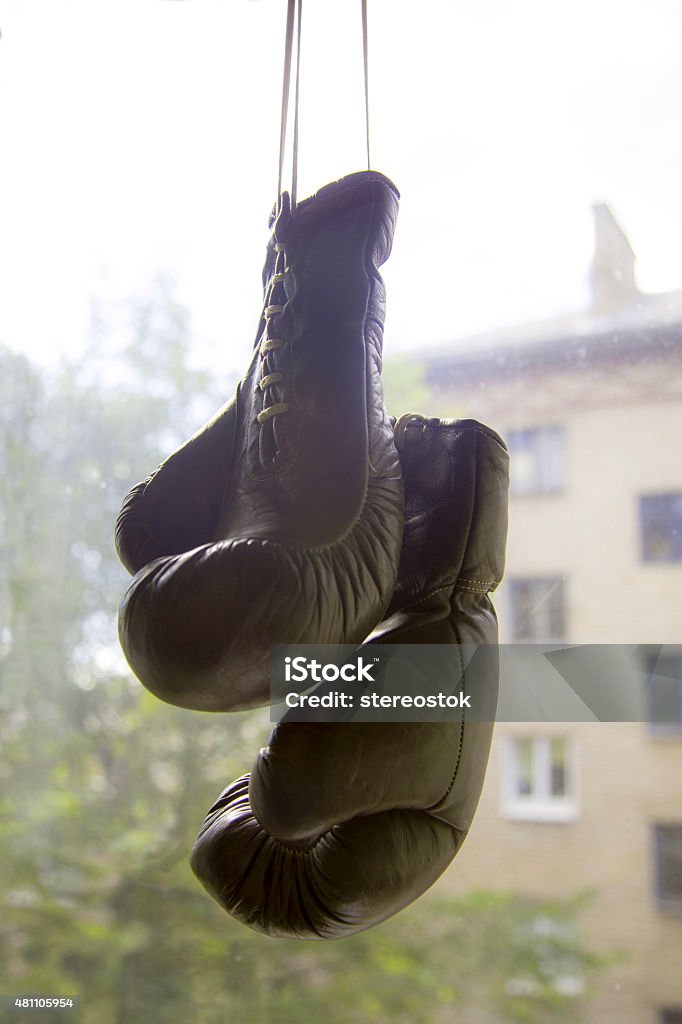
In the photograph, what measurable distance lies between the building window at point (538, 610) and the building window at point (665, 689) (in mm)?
188

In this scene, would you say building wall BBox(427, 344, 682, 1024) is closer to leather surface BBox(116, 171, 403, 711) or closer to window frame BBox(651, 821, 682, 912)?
window frame BBox(651, 821, 682, 912)

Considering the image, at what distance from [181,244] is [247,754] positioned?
0.91m

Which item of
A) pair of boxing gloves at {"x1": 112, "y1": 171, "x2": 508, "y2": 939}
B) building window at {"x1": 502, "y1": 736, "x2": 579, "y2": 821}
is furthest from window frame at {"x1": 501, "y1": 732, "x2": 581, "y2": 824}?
pair of boxing gloves at {"x1": 112, "y1": 171, "x2": 508, "y2": 939}

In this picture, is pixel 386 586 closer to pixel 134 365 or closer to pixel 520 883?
pixel 520 883

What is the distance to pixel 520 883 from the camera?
53.7 inches

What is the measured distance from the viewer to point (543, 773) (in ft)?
4.32

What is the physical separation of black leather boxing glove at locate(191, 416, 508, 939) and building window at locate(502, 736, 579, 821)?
33.6 inches

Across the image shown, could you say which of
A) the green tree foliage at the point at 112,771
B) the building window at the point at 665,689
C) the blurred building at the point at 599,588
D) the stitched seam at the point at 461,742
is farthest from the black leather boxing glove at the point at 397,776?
the green tree foliage at the point at 112,771

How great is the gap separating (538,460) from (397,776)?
0.98 m

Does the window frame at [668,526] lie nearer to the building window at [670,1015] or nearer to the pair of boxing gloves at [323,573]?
the building window at [670,1015]

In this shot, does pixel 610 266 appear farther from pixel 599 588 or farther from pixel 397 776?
pixel 397 776

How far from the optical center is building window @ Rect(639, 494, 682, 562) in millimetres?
1229

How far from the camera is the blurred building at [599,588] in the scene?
1.24 m

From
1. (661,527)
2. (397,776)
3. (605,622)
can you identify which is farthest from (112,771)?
(397,776)
